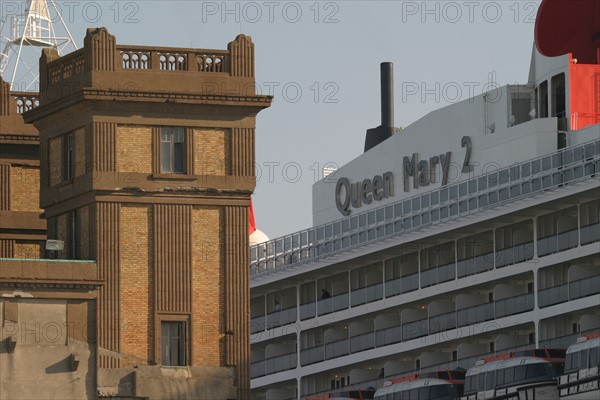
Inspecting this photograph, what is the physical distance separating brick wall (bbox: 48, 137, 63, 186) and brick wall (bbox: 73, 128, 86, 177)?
1346mm

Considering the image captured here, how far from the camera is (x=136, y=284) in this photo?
274ft

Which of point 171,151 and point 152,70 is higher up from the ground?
point 152,70

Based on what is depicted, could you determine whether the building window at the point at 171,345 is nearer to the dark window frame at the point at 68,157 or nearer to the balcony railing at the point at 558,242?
the dark window frame at the point at 68,157

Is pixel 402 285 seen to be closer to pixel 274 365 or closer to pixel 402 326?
pixel 402 326

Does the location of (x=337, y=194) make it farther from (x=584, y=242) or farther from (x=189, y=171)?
(x=189, y=171)

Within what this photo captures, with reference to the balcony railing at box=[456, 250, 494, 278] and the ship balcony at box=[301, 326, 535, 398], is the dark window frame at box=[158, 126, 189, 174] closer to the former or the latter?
the ship balcony at box=[301, 326, 535, 398]

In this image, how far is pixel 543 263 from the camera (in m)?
113

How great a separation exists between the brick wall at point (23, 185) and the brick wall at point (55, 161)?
998 centimetres

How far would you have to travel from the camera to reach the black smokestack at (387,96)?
149875 mm

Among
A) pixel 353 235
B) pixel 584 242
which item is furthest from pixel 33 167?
pixel 353 235

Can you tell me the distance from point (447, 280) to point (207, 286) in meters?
39.8

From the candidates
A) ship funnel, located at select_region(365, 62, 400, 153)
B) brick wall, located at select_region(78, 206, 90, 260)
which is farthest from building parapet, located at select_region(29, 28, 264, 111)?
ship funnel, located at select_region(365, 62, 400, 153)

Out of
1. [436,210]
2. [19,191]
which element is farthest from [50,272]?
[436,210]

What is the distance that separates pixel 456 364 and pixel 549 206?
1109cm
